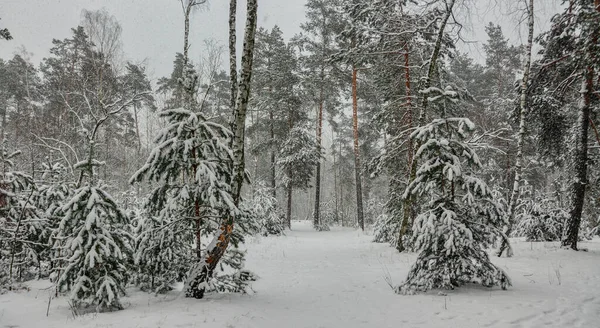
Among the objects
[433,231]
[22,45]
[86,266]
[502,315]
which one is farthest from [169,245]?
[22,45]

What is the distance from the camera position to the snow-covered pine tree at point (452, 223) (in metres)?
6.45

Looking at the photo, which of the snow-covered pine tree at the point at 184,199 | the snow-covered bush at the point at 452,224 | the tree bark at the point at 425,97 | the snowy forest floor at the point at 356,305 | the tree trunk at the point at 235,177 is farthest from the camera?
the tree bark at the point at 425,97

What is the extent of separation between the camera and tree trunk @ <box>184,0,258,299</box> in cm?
613

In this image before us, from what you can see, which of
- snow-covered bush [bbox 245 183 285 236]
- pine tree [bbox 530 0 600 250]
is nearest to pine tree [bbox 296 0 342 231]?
snow-covered bush [bbox 245 183 285 236]

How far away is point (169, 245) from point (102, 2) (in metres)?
20.6

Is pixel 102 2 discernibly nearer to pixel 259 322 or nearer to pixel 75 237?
pixel 75 237

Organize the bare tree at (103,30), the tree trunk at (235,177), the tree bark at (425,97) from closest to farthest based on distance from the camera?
the tree trunk at (235,177) → the tree bark at (425,97) → the bare tree at (103,30)

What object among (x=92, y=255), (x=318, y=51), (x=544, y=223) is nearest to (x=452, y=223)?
(x=92, y=255)

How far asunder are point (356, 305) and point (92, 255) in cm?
486

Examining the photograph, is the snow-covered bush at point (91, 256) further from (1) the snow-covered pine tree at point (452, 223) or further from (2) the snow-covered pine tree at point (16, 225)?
(1) the snow-covered pine tree at point (452, 223)

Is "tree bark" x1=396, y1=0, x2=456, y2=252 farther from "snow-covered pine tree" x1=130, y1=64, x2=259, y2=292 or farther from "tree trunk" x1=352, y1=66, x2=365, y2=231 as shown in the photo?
"tree trunk" x1=352, y1=66, x2=365, y2=231

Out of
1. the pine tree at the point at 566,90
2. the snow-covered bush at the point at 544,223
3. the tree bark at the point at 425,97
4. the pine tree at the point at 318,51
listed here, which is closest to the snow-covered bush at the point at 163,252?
the tree bark at the point at 425,97

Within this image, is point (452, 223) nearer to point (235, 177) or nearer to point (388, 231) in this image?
point (235, 177)

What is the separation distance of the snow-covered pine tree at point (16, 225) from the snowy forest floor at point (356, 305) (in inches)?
28.9
